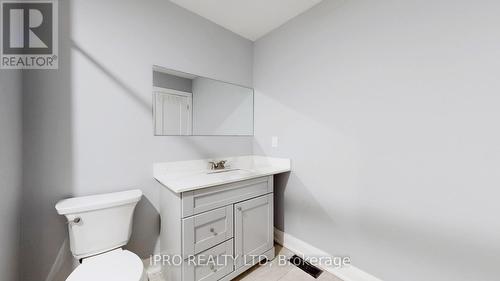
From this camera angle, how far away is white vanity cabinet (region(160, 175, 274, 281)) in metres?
1.26

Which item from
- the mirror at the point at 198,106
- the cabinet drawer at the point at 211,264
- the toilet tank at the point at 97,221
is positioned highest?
the mirror at the point at 198,106

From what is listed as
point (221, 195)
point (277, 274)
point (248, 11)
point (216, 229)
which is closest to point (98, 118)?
point (221, 195)

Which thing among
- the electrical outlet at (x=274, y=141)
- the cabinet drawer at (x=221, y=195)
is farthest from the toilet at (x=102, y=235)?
the electrical outlet at (x=274, y=141)

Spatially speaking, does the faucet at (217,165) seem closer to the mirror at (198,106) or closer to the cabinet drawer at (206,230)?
the mirror at (198,106)

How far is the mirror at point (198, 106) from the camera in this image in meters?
1.64

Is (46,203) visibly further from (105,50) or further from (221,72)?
(221,72)

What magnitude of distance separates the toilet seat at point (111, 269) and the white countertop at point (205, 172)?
0.44 m

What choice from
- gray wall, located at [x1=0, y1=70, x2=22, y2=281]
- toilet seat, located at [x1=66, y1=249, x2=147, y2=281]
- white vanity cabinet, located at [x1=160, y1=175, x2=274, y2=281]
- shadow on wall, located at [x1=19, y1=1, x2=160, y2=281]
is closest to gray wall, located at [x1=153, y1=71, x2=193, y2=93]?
shadow on wall, located at [x1=19, y1=1, x2=160, y2=281]

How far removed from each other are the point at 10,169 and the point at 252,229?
1.57 metres

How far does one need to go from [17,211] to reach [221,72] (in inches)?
71.2

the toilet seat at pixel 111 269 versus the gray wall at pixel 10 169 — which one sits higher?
the gray wall at pixel 10 169

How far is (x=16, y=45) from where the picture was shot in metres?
1.15

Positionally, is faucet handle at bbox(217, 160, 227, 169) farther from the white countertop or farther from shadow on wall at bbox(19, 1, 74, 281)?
shadow on wall at bbox(19, 1, 74, 281)

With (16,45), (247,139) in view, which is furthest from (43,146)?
(247,139)
